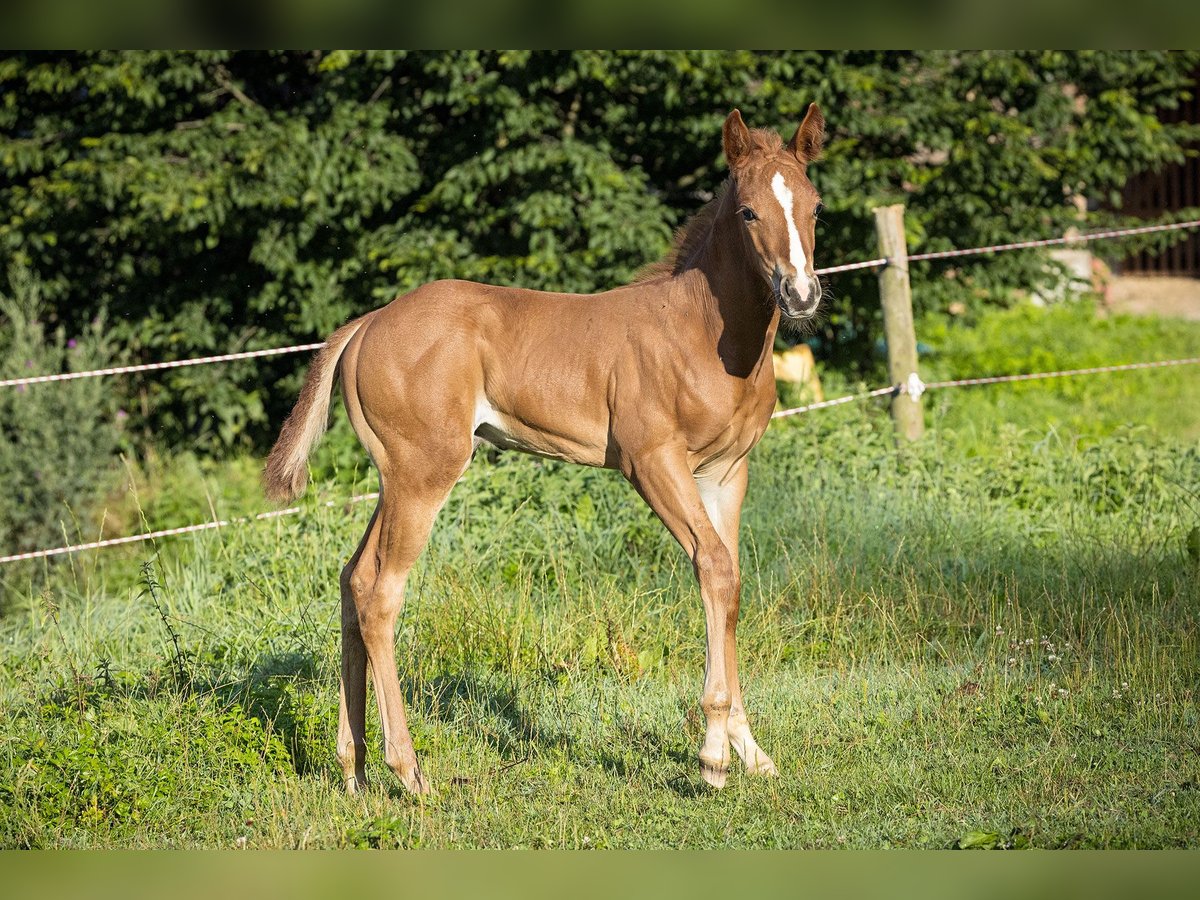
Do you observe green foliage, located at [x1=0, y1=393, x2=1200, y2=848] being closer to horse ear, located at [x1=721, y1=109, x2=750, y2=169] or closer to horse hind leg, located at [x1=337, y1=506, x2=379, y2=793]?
horse hind leg, located at [x1=337, y1=506, x2=379, y2=793]

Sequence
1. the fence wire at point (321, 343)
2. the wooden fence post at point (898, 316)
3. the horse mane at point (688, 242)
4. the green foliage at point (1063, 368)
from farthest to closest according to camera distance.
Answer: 1. the green foliage at point (1063, 368)
2. the wooden fence post at point (898, 316)
3. the fence wire at point (321, 343)
4. the horse mane at point (688, 242)

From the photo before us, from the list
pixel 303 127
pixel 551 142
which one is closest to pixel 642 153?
pixel 551 142

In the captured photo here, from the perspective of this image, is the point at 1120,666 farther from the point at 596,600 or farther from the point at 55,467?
the point at 55,467

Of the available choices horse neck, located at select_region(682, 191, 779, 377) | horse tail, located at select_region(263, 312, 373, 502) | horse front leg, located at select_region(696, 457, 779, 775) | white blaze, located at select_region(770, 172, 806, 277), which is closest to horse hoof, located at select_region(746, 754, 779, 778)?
horse front leg, located at select_region(696, 457, 779, 775)

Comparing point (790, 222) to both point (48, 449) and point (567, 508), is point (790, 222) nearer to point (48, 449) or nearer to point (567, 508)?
point (567, 508)

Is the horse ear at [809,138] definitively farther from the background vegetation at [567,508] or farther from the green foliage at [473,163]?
the green foliage at [473,163]

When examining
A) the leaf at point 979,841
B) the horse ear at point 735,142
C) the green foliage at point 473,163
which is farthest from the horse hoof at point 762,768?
the green foliage at point 473,163

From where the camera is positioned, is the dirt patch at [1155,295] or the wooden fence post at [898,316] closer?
the wooden fence post at [898,316]

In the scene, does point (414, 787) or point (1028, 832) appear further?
point (414, 787)

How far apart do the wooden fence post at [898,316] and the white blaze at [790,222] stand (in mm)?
4112

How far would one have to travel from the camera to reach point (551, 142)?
9414mm

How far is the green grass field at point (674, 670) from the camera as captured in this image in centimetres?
418

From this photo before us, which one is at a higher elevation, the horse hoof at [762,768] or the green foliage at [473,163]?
the green foliage at [473,163]
